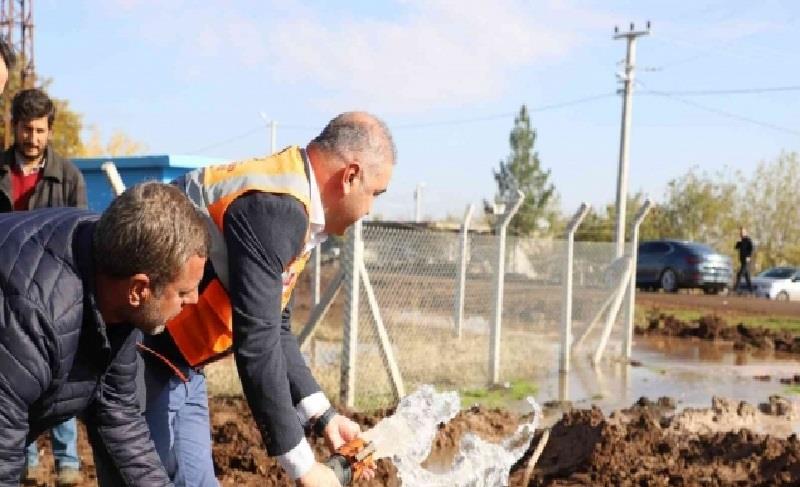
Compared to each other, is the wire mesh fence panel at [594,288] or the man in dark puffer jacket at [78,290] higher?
the man in dark puffer jacket at [78,290]

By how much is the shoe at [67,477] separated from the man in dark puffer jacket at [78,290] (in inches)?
137

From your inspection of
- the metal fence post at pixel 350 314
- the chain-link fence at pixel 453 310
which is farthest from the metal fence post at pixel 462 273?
the metal fence post at pixel 350 314

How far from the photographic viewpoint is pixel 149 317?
100.0 inches

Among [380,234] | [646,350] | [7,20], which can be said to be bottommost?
[646,350]

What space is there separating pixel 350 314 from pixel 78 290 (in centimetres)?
597

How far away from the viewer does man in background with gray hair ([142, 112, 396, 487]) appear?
3.06m

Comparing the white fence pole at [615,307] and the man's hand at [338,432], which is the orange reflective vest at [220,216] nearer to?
the man's hand at [338,432]

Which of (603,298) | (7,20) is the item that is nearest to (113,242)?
(603,298)

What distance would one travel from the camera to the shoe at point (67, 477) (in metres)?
5.89

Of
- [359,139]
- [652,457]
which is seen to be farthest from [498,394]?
[359,139]

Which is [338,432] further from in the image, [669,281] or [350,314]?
[669,281]

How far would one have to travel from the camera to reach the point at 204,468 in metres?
3.59

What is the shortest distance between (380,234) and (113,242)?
6625 millimetres

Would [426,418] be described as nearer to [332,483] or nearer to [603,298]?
[332,483]
